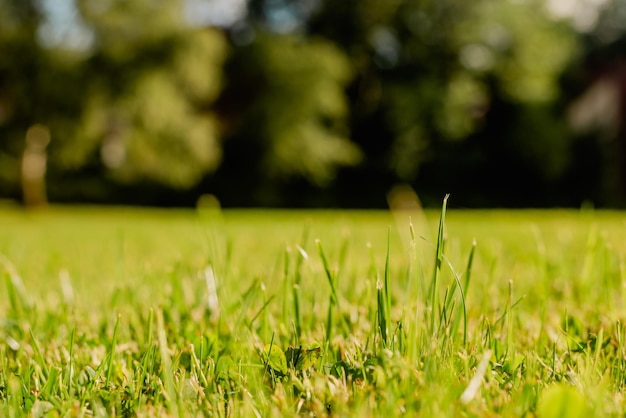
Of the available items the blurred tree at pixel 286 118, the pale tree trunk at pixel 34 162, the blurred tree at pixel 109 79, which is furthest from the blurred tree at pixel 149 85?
the blurred tree at pixel 286 118

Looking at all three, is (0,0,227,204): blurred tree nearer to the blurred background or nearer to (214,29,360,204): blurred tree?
the blurred background

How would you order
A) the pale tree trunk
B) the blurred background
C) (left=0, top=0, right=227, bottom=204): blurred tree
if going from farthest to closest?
1. the blurred background
2. the pale tree trunk
3. (left=0, top=0, right=227, bottom=204): blurred tree

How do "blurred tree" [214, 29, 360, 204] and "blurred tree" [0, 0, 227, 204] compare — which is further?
"blurred tree" [214, 29, 360, 204]

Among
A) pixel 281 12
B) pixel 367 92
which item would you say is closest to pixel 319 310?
pixel 367 92

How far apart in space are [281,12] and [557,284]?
1057 inches

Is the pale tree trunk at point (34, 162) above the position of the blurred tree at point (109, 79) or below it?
below

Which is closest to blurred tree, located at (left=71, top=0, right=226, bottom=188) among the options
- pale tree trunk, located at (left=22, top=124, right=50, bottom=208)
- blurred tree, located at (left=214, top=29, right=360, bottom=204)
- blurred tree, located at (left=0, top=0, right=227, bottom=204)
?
blurred tree, located at (left=0, top=0, right=227, bottom=204)

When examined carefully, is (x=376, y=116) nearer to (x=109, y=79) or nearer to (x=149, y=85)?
(x=149, y=85)

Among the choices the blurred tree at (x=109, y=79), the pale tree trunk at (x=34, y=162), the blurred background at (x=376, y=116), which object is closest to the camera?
the blurred tree at (x=109, y=79)

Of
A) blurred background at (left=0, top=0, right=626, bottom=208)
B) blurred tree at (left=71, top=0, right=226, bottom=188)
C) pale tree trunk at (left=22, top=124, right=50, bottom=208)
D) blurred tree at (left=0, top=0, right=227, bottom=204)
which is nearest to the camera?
blurred tree at (left=0, top=0, right=227, bottom=204)

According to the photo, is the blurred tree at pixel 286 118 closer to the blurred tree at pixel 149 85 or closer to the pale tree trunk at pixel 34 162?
the blurred tree at pixel 149 85

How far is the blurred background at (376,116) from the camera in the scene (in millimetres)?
23125

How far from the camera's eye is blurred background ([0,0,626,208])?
23.1m

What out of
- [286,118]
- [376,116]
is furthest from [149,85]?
[376,116]
